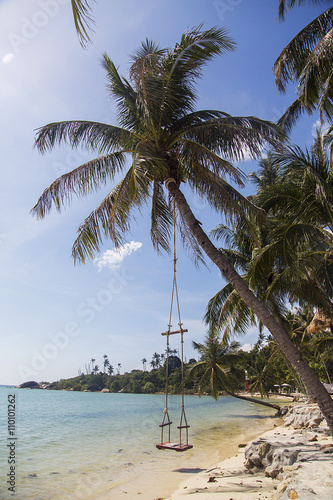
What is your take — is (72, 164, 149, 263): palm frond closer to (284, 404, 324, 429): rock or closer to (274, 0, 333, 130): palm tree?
(274, 0, 333, 130): palm tree

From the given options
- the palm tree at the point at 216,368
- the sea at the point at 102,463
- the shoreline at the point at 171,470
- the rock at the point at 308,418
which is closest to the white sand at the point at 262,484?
the shoreline at the point at 171,470

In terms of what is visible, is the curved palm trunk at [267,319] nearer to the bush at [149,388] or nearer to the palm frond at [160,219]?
the palm frond at [160,219]

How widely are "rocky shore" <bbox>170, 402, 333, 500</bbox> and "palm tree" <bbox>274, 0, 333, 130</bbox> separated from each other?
6.13m

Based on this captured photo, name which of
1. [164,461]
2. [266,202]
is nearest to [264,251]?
[266,202]

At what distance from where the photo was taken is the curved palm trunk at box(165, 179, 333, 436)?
492 cm

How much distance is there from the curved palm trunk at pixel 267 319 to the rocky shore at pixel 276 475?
0.81m

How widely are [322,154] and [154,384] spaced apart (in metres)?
72.9

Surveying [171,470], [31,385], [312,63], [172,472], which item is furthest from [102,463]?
[31,385]

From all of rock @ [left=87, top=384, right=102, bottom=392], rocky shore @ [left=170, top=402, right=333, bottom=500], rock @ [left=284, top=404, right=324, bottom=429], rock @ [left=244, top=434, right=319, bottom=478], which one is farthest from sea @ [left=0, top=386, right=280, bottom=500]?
rock @ [left=87, top=384, right=102, bottom=392]

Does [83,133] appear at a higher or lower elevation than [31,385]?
higher

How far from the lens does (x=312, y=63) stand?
6309 mm

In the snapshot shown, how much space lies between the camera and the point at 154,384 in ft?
239

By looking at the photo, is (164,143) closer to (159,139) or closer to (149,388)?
(159,139)

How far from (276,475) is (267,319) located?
2558 millimetres
